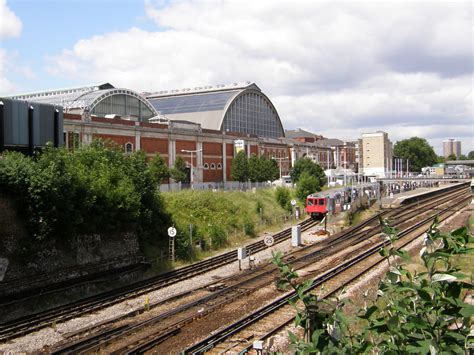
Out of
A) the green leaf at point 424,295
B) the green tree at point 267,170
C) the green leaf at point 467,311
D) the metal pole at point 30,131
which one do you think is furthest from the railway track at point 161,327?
the green tree at point 267,170

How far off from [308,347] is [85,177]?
21843 millimetres

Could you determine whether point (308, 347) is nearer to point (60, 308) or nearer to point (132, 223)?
point (60, 308)

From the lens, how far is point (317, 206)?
4606 cm

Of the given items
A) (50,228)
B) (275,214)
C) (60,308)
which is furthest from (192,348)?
(275,214)

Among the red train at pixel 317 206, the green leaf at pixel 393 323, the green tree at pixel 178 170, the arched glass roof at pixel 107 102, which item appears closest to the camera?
the green leaf at pixel 393 323

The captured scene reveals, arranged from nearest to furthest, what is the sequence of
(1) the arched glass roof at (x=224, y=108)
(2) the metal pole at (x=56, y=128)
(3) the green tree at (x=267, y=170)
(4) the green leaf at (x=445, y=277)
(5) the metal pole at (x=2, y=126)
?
(4) the green leaf at (x=445, y=277) → (5) the metal pole at (x=2, y=126) → (2) the metal pole at (x=56, y=128) → (3) the green tree at (x=267, y=170) → (1) the arched glass roof at (x=224, y=108)

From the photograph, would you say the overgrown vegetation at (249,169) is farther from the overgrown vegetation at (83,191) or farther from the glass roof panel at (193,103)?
the overgrown vegetation at (83,191)

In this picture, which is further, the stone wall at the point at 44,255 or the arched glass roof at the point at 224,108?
the arched glass roof at the point at 224,108

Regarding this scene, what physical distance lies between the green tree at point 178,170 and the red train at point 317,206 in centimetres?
1599

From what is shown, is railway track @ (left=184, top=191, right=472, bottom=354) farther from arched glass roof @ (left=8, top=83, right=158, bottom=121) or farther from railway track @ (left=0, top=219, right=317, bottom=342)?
arched glass roof @ (left=8, top=83, right=158, bottom=121)

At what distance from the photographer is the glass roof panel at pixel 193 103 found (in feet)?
284

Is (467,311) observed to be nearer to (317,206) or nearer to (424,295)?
(424,295)

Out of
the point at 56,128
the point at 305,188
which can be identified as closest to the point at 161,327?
the point at 56,128

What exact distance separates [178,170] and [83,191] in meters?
31.9
